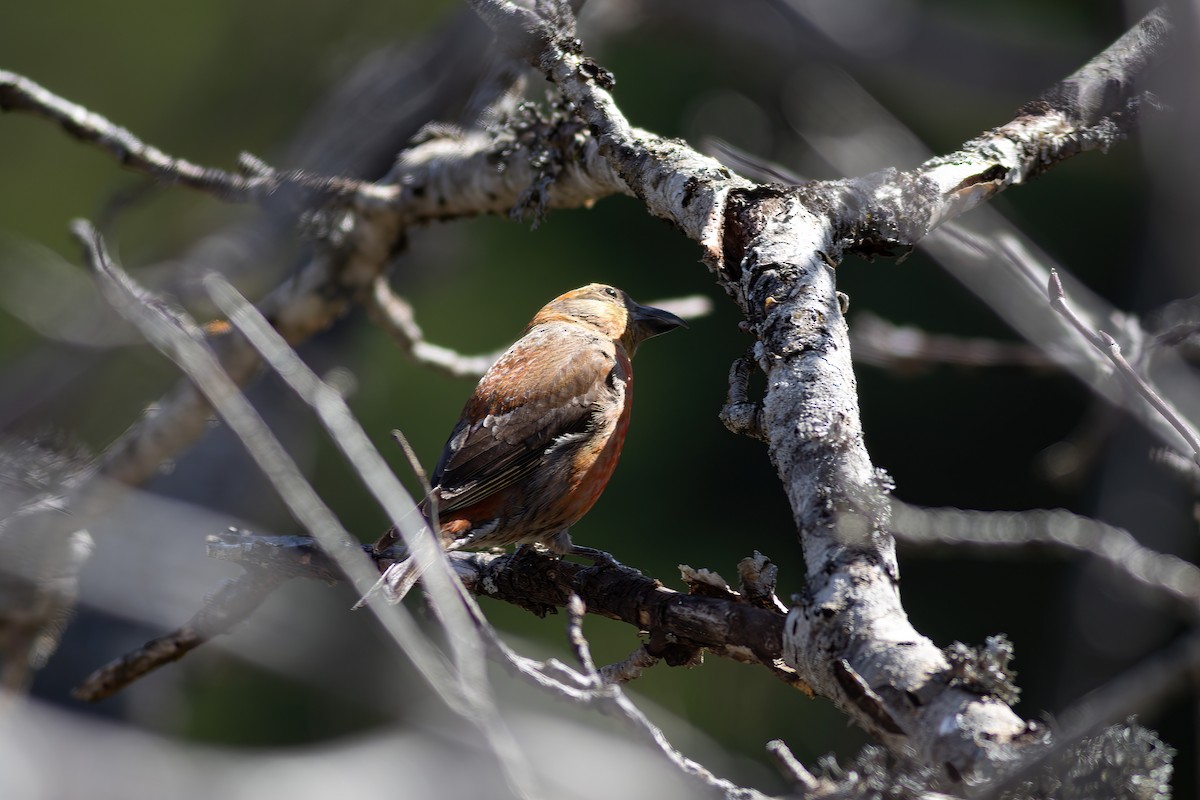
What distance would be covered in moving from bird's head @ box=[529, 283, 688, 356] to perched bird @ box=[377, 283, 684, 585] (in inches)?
3.9

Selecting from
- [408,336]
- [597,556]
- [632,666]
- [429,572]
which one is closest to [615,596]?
[632,666]

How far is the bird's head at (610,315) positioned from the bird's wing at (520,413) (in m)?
0.27

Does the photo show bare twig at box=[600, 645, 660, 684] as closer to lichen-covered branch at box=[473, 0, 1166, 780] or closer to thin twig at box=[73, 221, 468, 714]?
thin twig at box=[73, 221, 468, 714]

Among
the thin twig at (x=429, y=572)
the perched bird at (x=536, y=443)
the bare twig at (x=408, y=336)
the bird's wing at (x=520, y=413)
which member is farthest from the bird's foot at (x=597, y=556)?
the bare twig at (x=408, y=336)

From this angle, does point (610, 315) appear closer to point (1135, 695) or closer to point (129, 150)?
point (129, 150)

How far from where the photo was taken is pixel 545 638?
7.39m

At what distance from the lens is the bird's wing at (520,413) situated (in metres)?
3.52

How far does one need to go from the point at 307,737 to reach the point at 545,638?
5.81ft

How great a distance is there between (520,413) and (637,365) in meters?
4.31

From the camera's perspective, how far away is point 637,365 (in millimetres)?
7973

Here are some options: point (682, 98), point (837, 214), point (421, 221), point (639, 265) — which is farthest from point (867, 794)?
point (682, 98)

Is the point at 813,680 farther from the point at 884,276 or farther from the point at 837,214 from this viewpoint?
the point at 884,276

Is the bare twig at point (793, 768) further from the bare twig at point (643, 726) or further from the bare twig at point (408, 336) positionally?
the bare twig at point (408, 336)

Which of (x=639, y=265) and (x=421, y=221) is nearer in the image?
(x=421, y=221)
